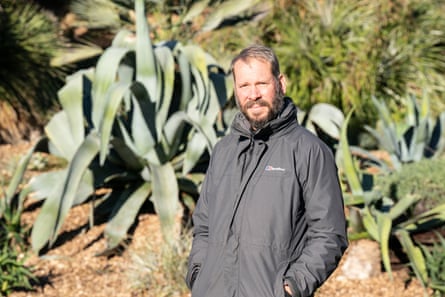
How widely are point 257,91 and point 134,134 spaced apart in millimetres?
3628

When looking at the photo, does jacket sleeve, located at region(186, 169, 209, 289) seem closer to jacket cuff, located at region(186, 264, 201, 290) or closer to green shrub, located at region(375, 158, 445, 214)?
jacket cuff, located at region(186, 264, 201, 290)

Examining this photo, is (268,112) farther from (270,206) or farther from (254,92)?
(270,206)

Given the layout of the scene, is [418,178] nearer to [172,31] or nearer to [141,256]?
[141,256]

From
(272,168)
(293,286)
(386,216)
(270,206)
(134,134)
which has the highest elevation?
(272,168)

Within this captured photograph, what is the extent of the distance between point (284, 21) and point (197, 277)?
7.78 metres

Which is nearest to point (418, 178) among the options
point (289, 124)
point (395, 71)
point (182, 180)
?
point (182, 180)

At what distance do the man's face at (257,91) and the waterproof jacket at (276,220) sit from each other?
0.04 m

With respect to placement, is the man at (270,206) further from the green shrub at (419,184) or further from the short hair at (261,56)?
the green shrub at (419,184)

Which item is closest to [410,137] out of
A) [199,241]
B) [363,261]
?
[363,261]

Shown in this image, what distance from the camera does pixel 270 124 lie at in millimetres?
2852

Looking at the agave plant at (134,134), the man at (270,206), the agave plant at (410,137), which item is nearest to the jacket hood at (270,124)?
the man at (270,206)

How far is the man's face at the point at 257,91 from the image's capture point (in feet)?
9.27

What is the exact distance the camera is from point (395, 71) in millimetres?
10258

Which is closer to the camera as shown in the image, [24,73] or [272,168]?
[272,168]
